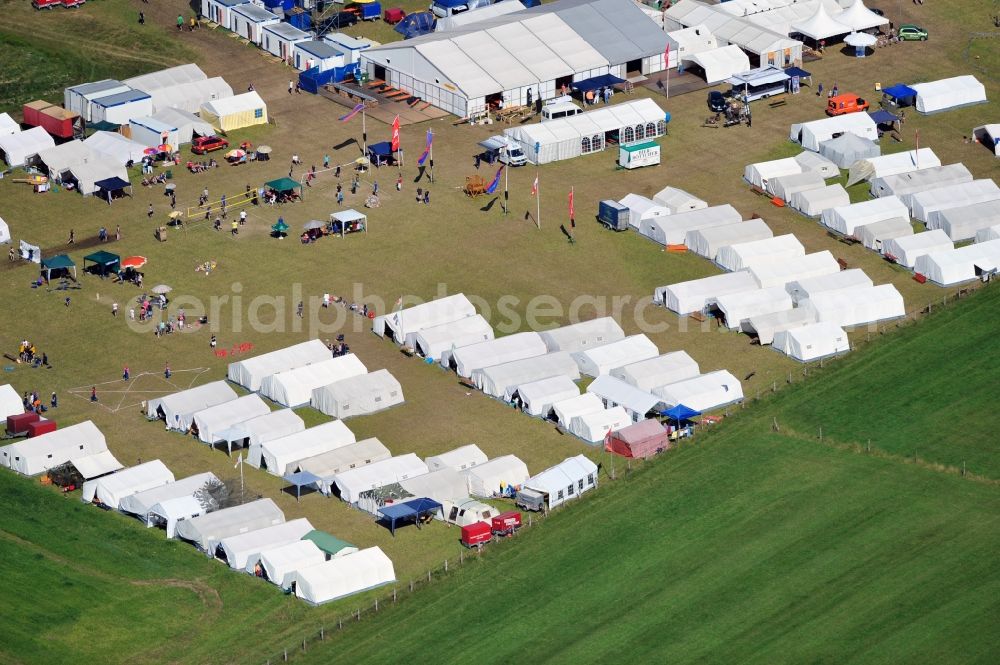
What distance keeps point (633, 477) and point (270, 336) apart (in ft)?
115

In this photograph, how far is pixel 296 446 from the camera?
135 m

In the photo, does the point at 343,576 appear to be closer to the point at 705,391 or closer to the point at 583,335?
the point at 705,391

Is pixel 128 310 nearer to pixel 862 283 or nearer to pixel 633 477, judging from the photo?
pixel 633 477

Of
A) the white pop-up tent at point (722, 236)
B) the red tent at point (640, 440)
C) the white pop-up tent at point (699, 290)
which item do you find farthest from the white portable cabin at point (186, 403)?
the white pop-up tent at point (722, 236)

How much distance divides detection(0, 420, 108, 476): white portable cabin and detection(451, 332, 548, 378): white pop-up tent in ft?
94.8

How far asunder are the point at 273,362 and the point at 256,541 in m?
23.5

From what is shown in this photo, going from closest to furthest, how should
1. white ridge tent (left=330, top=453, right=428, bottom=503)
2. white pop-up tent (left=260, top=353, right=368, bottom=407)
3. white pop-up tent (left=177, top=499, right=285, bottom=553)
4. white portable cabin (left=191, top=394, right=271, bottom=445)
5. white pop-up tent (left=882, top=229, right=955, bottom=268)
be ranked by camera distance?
white pop-up tent (left=177, top=499, right=285, bottom=553)
white ridge tent (left=330, top=453, right=428, bottom=503)
white portable cabin (left=191, top=394, right=271, bottom=445)
white pop-up tent (left=260, top=353, right=368, bottom=407)
white pop-up tent (left=882, top=229, right=955, bottom=268)

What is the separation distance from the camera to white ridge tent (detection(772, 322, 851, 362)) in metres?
150

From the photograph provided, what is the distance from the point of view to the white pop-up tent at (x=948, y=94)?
193375 mm

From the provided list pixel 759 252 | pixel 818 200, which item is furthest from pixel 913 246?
pixel 759 252

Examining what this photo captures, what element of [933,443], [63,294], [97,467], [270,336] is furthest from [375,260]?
[933,443]

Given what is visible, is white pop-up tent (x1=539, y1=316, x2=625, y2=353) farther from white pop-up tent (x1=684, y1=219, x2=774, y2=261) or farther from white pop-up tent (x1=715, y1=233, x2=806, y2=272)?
white pop-up tent (x1=684, y1=219, x2=774, y2=261)

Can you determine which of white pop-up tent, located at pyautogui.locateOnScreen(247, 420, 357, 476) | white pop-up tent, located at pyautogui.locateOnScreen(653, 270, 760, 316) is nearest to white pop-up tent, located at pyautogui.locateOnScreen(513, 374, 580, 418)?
white pop-up tent, located at pyautogui.locateOnScreen(247, 420, 357, 476)

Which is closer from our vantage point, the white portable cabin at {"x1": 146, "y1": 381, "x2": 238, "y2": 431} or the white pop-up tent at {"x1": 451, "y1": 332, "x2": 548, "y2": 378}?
the white portable cabin at {"x1": 146, "y1": 381, "x2": 238, "y2": 431}
